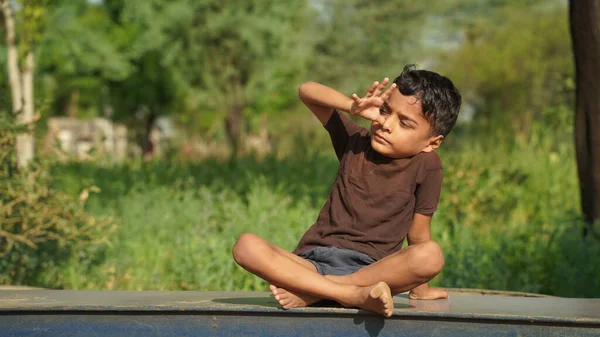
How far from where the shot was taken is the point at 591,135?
7383mm

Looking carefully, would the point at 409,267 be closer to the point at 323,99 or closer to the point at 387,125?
the point at 387,125

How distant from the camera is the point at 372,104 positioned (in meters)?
4.24

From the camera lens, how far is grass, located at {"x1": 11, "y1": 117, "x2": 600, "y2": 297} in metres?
6.96

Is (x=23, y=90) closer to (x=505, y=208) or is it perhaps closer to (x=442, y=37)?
(x=505, y=208)

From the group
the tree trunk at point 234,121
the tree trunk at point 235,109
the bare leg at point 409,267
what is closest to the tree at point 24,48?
the bare leg at point 409,267

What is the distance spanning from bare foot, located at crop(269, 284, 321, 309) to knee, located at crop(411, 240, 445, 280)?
419mm

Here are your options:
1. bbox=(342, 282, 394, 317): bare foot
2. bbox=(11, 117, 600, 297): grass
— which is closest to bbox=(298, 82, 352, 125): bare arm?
bbox=(342, 282, 394, 317): bare foot

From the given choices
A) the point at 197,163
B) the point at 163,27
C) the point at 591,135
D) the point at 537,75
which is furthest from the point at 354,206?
the point at 163,27

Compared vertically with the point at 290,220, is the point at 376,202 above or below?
above

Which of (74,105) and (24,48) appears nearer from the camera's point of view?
(24,48)

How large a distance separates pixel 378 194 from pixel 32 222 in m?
3.08

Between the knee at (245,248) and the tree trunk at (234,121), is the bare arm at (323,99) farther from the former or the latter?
the tree trunk at (234,121)

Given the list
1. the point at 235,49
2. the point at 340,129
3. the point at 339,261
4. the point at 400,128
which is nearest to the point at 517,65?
the point at 235,49

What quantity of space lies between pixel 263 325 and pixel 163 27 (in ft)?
62.4
